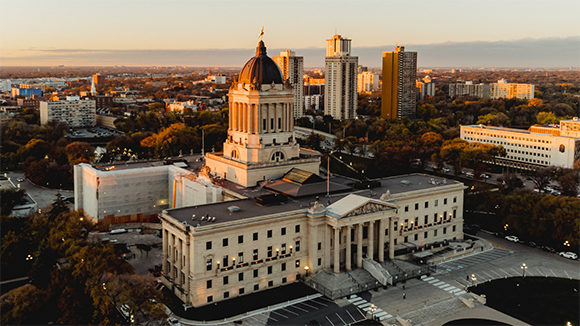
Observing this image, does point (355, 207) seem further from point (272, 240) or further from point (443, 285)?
point (443, 285)

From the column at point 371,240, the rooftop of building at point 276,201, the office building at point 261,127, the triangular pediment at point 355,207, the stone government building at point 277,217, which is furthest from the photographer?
the office building at point 261,127

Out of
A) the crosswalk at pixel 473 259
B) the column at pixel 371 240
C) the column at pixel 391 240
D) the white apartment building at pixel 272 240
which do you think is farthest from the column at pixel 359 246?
the crosswalk at pixel 473 259

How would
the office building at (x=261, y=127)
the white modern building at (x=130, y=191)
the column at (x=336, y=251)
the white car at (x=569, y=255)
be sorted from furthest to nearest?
the white modern building at (x=130, y=191)
the office building at (x=261, y=127)
the white car at (x=569, y=255)
the column at (x=336, y=251)

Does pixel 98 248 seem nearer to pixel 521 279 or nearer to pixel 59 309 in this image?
pixel 59 309

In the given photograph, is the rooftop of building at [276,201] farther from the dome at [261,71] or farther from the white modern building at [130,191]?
the dome at [261,71]

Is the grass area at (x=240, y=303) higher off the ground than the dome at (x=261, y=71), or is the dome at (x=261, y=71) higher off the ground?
the dome at (x=261, y=71)

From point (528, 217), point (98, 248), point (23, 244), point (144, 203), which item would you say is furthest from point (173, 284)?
point (528, 217)

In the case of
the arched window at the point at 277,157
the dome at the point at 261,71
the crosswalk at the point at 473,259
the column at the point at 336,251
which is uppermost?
the dome at the point at 261,71

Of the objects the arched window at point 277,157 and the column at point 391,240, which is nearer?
the column at point 391,240
